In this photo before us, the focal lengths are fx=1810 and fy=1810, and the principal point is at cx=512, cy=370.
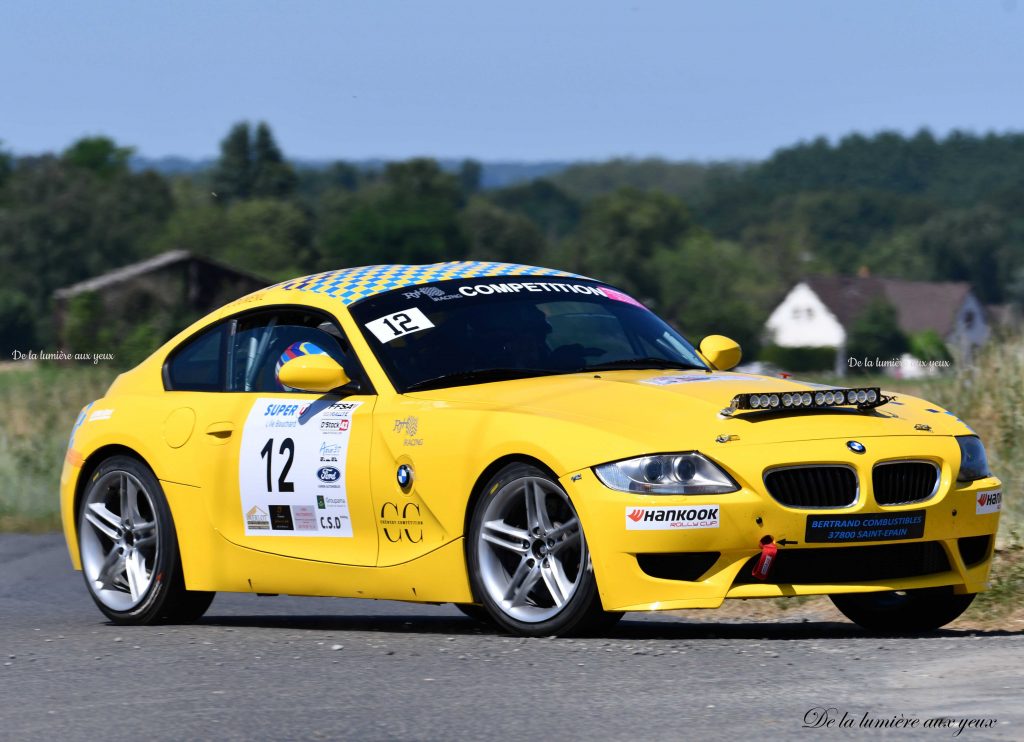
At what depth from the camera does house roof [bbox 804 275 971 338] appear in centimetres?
7638

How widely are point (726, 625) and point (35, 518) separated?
398 inches

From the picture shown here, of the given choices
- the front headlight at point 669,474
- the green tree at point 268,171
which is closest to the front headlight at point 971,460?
the front headlight at point 669,474

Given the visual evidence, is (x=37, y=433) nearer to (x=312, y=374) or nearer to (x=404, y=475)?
(x=312, y=374)

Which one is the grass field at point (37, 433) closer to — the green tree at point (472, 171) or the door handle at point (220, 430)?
the door handle at point (220, 430)

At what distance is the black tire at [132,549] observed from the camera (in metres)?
8.16

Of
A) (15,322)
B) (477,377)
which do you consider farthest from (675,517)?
(15,322)

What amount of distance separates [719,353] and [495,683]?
2.88 metres

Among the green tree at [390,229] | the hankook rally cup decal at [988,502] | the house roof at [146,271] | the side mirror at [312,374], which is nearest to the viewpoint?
the hankook rally cup decal at [988,502]

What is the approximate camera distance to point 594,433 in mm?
6473

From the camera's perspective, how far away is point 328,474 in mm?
7438

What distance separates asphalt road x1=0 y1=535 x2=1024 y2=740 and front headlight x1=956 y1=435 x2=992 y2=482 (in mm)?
611

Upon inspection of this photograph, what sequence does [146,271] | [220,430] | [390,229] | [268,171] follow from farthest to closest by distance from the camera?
[268,171] → [390,229] → [146,271] → [220,430]

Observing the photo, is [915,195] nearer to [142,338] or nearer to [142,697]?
[142,338]

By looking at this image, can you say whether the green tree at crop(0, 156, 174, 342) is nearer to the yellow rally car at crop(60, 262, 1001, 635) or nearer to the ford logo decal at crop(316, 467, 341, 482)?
the yellow rally car at crop(60, 262, 1001, 635)
